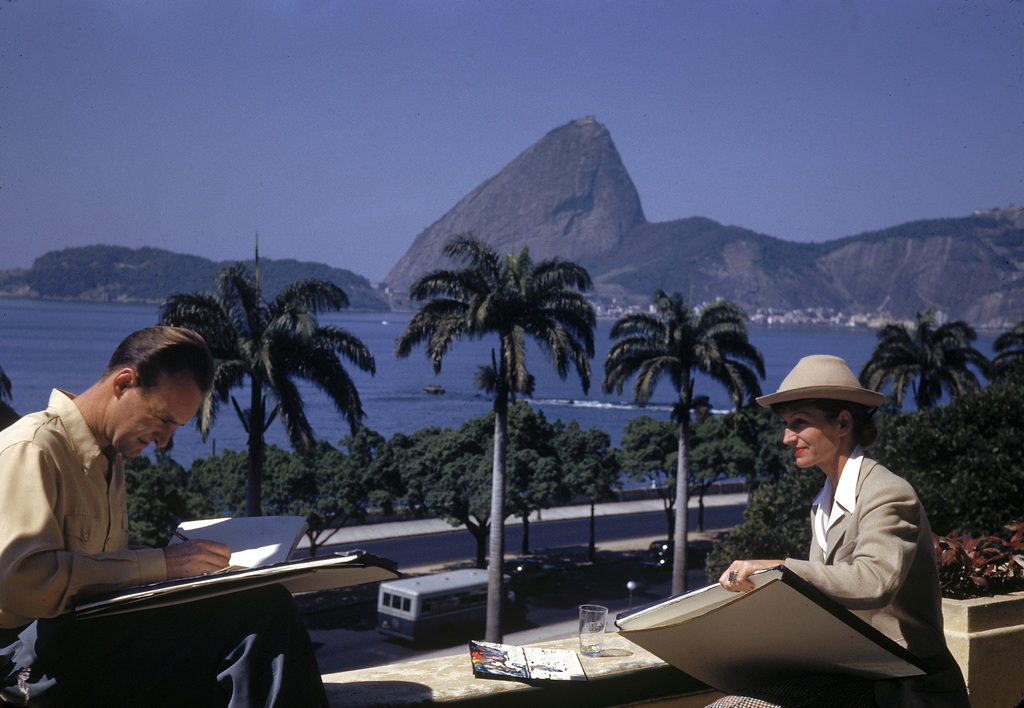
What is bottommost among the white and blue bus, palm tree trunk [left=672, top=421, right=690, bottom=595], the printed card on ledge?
the white and blue bus

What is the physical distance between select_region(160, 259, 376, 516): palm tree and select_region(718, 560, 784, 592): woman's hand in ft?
79.6

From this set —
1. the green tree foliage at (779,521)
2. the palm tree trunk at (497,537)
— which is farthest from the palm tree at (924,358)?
the palm tree trunk at (497,537)

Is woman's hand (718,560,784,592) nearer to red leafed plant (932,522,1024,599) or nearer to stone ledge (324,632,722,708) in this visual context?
stone ledge (324,632,722,708)

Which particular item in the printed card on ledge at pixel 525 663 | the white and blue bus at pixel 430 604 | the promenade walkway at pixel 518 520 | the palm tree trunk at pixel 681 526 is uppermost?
the printed card on ledge at pixel 525 663

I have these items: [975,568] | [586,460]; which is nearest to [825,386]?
[975,568]

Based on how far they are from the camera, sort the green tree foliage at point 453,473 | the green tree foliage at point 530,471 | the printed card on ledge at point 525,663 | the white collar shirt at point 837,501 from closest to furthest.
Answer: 1. the white collar shirt at point 837,501
2. the printed card on ledge at point 525,663
3. the green tree foliage at point 453,473
4. the green tree foliage at point 530,471

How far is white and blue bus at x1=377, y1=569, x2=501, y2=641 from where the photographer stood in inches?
1225

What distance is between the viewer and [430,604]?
1251 inches

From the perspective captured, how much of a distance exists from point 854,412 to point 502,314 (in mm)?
25707

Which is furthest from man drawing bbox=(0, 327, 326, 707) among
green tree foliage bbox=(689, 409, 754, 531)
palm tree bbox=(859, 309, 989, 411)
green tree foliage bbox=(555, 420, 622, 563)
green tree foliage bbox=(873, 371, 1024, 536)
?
green tree foliage bbox=(689, 409, 754, 531)

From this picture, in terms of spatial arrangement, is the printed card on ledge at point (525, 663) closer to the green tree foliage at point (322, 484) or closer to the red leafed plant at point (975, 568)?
the red leafed plant at point (975, 568)

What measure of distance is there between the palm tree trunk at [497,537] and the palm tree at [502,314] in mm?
39

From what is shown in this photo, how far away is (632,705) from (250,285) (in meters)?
24.6

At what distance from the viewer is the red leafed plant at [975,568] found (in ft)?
16.0
